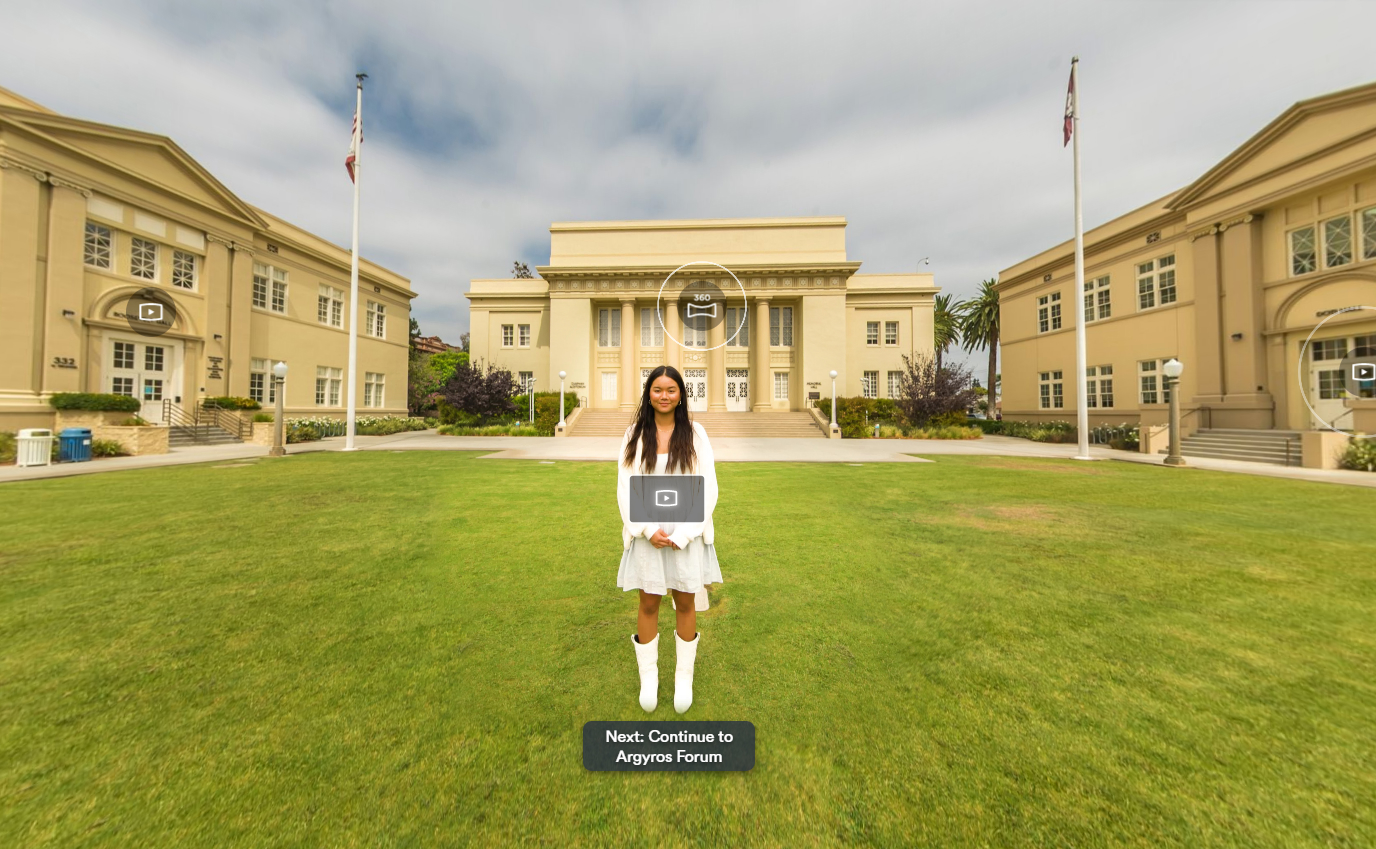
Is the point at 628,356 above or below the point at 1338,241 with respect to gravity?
below

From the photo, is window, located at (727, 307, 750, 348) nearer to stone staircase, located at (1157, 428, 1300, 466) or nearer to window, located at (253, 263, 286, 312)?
stone staircase, located at (1157, 428, 1300, 466)

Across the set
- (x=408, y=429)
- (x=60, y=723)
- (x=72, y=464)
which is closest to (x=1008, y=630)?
(x=60, y=723)

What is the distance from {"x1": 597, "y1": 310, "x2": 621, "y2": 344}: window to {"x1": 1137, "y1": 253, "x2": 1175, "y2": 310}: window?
2874cm

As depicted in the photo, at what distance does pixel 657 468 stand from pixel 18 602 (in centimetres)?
524

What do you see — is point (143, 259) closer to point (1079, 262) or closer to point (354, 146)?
point (354, 146)

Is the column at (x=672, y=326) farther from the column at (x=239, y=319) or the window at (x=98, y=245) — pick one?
the window at (x=98, y=245)

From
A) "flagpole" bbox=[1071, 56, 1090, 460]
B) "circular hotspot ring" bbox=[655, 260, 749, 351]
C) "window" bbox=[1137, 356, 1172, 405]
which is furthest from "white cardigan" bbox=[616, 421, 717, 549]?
"circular hotspot ring" bbox=[655, 260, 749, 351]

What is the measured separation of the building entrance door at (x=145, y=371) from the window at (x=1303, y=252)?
4180 cm

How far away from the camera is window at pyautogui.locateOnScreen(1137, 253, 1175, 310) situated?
2167cm

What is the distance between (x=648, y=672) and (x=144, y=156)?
2998cm

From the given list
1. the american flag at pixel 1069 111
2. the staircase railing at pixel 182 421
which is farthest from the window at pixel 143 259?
the american flag at pixel 1069 111

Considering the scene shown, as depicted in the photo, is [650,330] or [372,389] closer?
[372,389]

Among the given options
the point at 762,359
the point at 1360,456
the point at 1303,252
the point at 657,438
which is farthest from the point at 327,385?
the point at 1303,252

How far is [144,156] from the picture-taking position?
64.5 feet
